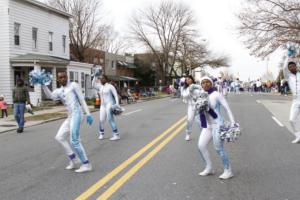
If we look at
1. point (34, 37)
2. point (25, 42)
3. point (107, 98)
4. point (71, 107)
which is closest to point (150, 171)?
point (71, 107)

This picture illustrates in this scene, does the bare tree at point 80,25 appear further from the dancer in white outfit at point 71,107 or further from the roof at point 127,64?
the dancer in white outfit at point 71,107

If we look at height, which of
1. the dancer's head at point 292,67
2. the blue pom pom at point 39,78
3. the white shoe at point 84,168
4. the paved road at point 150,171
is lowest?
the paved road at point 150,171

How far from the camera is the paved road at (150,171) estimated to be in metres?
6.64

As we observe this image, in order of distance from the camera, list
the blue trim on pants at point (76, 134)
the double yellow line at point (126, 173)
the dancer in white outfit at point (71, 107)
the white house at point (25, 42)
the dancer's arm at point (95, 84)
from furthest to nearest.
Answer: the white house at point (25, 42), the dancer's arm at point (95, 84), the dancer in white outfit at point (71, 107), the blue trim on pants at point (76, 134), the double yellow line at point (126, 173)

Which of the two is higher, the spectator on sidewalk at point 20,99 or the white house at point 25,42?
the white house at point 25,42

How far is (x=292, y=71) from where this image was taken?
11133mm

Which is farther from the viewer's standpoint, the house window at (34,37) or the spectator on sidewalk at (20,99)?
the house window at (34,37)

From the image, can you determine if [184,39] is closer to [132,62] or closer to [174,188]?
[132,62]

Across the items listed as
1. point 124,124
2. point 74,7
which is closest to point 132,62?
point 74,7

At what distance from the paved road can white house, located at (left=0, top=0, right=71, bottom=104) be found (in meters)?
18.3

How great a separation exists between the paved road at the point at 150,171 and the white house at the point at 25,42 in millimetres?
18296

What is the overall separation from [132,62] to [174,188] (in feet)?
235

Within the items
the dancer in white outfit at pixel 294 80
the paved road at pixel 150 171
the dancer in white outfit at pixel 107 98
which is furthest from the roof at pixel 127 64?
the dancer in white outfit at pixel 294 80

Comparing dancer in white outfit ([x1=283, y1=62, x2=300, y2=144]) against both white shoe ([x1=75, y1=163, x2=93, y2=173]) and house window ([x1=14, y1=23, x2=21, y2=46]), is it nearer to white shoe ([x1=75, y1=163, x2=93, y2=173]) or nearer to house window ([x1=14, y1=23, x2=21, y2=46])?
white shoe ([x1=75, y1=163, x2=93, y2=173])
